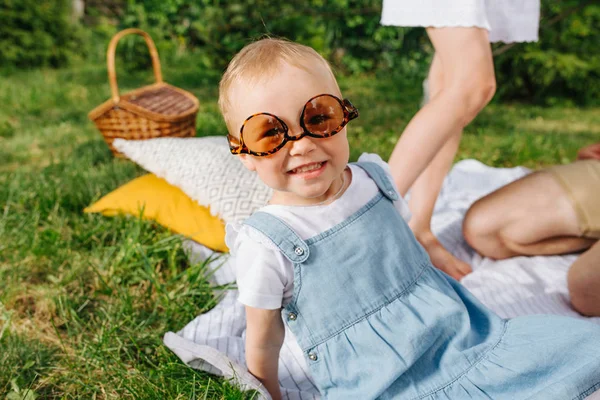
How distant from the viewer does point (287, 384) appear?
1.65m

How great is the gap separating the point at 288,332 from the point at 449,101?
0.97 metres

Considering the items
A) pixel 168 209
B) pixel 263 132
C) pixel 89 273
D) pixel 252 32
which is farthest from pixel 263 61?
pixel 252 32

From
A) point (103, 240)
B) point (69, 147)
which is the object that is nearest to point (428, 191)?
point (103, 240)

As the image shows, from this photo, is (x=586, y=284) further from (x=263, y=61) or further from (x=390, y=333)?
(x=263, y=61)

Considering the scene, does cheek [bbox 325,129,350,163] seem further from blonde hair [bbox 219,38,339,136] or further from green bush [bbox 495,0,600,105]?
green bush [bbox 495,0,600,105]

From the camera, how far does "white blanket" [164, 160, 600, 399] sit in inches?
61.5

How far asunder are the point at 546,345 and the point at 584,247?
1.17 m

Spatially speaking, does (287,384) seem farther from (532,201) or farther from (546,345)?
(532,201)

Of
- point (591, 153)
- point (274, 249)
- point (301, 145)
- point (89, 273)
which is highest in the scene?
point (301, 145)

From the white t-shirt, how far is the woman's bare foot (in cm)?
88

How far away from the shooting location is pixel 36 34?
6949 mm

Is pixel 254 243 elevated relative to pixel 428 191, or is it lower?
elevated

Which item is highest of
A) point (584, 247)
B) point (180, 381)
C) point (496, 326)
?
point (496, 326)

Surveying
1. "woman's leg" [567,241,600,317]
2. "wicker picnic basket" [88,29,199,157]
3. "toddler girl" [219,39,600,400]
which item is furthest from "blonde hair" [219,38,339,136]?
"wicker picnic basket" [88,29,199,157]
